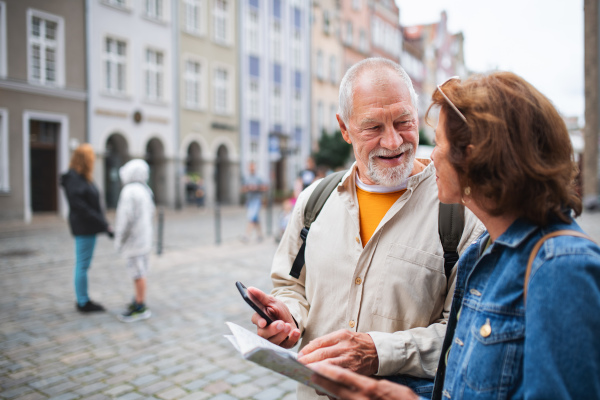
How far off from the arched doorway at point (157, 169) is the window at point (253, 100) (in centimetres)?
650

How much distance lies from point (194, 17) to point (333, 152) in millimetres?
11398

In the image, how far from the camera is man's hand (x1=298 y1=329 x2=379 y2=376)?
1.46 meters

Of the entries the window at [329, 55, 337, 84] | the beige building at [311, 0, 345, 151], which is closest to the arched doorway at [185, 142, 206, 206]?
the beige building at [311, 0, 345, 151]

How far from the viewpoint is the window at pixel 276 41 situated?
2888 centimetres

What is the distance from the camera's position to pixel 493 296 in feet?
3.71

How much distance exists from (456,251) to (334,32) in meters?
35.8

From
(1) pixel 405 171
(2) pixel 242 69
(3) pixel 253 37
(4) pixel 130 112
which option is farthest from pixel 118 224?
(3) pixel 253 37

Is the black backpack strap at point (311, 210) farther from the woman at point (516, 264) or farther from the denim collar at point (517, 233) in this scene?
the denim collar at point (517, 233)

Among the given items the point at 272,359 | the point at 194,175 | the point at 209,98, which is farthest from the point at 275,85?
the point at 272,359

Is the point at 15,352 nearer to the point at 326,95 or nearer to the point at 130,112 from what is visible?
the point at 130,112

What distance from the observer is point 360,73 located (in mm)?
1816

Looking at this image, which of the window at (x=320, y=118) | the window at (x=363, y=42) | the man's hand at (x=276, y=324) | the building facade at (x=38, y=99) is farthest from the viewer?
the window at (x=363, y=42)

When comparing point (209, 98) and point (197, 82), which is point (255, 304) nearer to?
point (197, 82)

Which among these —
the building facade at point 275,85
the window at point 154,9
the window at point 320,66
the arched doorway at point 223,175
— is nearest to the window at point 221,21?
the building facade at point 275,85
